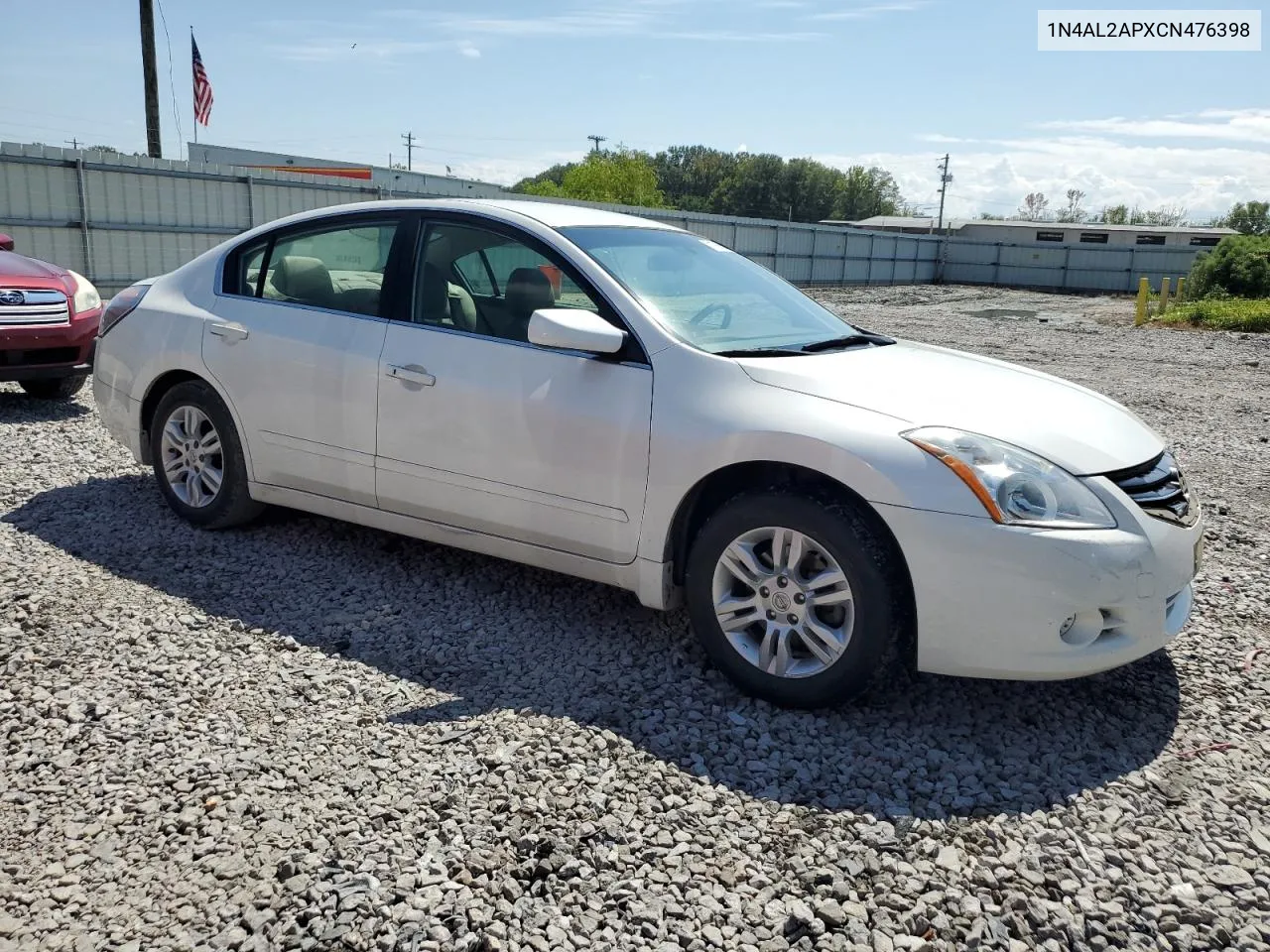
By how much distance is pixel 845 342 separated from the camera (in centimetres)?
448

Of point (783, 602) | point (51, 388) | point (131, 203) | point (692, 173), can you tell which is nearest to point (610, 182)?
point (692, 173)

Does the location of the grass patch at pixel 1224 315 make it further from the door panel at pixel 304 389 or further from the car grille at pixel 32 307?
the door panel at pixel 304 389

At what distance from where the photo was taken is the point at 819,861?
284 cm

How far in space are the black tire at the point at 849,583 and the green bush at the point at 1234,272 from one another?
97.4ft

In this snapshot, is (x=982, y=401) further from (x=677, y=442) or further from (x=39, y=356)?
(x=39, y=356)

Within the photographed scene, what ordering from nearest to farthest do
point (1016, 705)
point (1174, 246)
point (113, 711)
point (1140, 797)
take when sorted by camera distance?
point (1140, 797) → point (113, 711) → point (1016, 705) → point (1174, 246)

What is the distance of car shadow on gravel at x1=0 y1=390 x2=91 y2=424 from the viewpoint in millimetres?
8086

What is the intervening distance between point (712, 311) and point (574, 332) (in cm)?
72

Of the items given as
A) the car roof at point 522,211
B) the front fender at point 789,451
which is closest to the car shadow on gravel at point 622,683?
the front fender at point 789,451

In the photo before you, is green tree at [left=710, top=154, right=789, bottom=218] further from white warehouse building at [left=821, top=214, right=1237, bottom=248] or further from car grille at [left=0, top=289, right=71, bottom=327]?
car grille at [left=0, top=289, right=71, bottom=327]

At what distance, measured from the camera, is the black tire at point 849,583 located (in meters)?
3.41

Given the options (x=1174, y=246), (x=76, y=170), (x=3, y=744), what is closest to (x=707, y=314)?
(x=3, y=744)

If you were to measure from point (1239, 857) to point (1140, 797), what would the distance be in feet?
1.10

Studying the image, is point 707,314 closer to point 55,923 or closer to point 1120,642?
point 1120,642
